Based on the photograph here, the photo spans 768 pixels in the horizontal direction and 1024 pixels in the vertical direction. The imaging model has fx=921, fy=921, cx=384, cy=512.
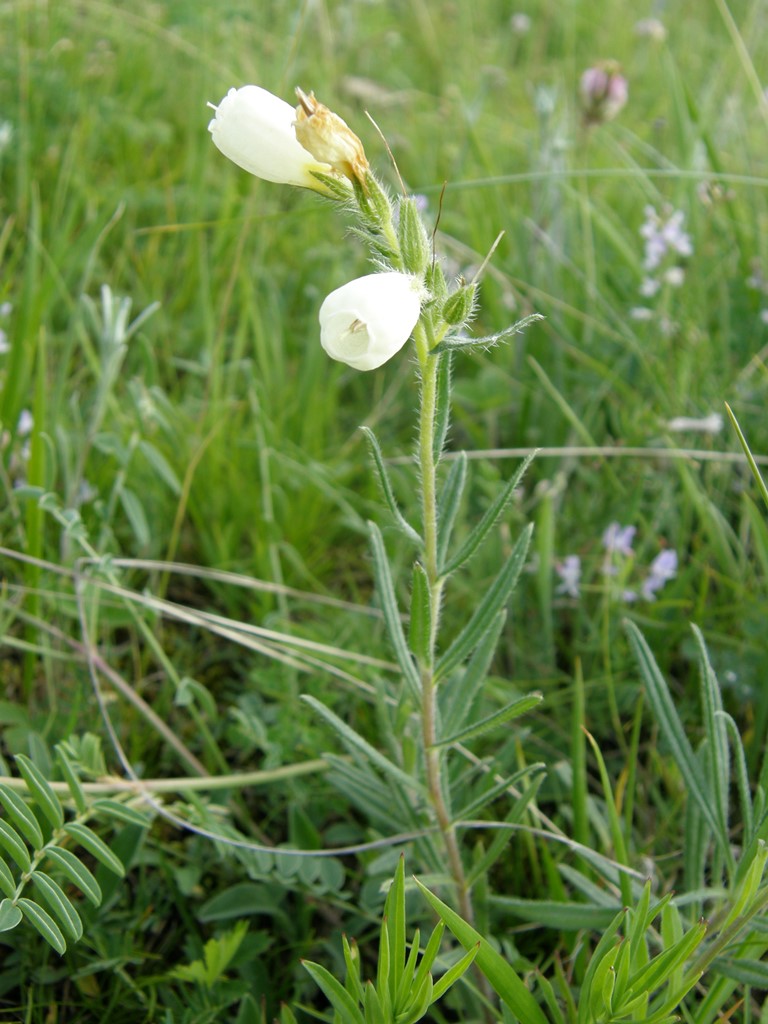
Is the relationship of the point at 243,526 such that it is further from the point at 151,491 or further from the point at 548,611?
the point at 548,611

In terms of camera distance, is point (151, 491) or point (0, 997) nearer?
point (0, 997)

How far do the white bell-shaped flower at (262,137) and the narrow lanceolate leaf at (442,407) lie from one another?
256mm

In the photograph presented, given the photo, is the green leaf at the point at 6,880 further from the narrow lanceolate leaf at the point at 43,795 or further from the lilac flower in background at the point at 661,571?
the lilac flower in background at the point at 661,571

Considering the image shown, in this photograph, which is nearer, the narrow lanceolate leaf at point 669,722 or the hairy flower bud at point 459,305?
the hairy flower bud at point 459,305

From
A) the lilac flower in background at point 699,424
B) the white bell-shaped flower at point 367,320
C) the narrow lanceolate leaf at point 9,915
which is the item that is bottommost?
the narrow lanceolate leaf at point 9,915

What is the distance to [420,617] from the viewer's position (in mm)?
1120

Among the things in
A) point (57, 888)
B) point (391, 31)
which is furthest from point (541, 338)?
point (391, 31)

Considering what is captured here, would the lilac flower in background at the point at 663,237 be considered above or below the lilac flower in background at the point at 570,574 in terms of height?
above

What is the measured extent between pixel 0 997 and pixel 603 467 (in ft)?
5.20

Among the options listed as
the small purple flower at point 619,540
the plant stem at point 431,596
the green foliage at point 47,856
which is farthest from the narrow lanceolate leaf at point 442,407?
the small purple flower at point 619,540

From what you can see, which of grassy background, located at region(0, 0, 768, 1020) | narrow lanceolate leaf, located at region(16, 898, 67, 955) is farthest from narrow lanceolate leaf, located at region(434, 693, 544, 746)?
narrow lanceolate leaf, located at region(16, 898, 67, 955)

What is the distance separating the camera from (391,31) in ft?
13.6

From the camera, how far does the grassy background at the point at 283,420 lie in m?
1.59

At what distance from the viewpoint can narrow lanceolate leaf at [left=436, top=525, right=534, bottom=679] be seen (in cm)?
119
